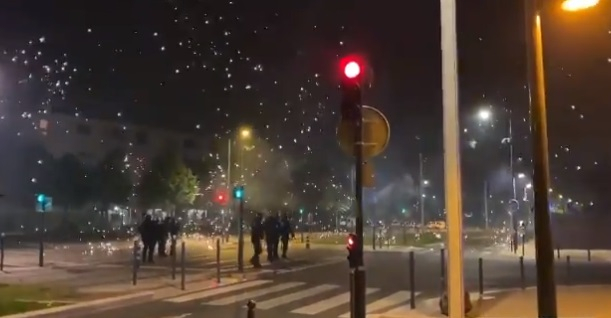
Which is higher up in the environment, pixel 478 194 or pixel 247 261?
pixel 478 194

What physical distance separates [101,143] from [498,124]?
44928 millimetres

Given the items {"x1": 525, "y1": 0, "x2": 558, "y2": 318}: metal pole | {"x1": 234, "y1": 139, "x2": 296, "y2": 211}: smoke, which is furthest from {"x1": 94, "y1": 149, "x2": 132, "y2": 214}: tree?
{"x1": 525, "y1": 0, "x2": 558, "y2": 318}: metal pole

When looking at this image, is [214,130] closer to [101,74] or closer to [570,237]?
[101,74]

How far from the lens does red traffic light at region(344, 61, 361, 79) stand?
857cm

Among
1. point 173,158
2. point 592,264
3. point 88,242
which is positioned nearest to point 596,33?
point 592,264

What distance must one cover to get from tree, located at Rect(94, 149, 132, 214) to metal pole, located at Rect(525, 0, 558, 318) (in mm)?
53340

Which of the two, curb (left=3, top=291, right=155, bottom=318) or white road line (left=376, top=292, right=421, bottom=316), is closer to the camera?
A: curb (left=3, top=291, right=155, bottom=318)

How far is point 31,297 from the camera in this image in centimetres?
1568

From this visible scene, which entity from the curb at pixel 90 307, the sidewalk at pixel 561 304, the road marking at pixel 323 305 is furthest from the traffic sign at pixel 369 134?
the curb at pixel 90 307

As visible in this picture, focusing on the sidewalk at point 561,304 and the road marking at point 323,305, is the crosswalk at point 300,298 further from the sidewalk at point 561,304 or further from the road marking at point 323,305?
the sidewalk at point 561,304

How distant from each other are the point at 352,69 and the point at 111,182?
5366cm

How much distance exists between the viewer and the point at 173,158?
62.2 m

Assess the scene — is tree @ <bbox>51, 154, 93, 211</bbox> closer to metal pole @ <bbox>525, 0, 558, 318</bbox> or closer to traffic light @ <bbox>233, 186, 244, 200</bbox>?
traffic light @ <bbox>233, 186, 244, 200</bbox>

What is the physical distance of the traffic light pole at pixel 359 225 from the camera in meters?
8.16
